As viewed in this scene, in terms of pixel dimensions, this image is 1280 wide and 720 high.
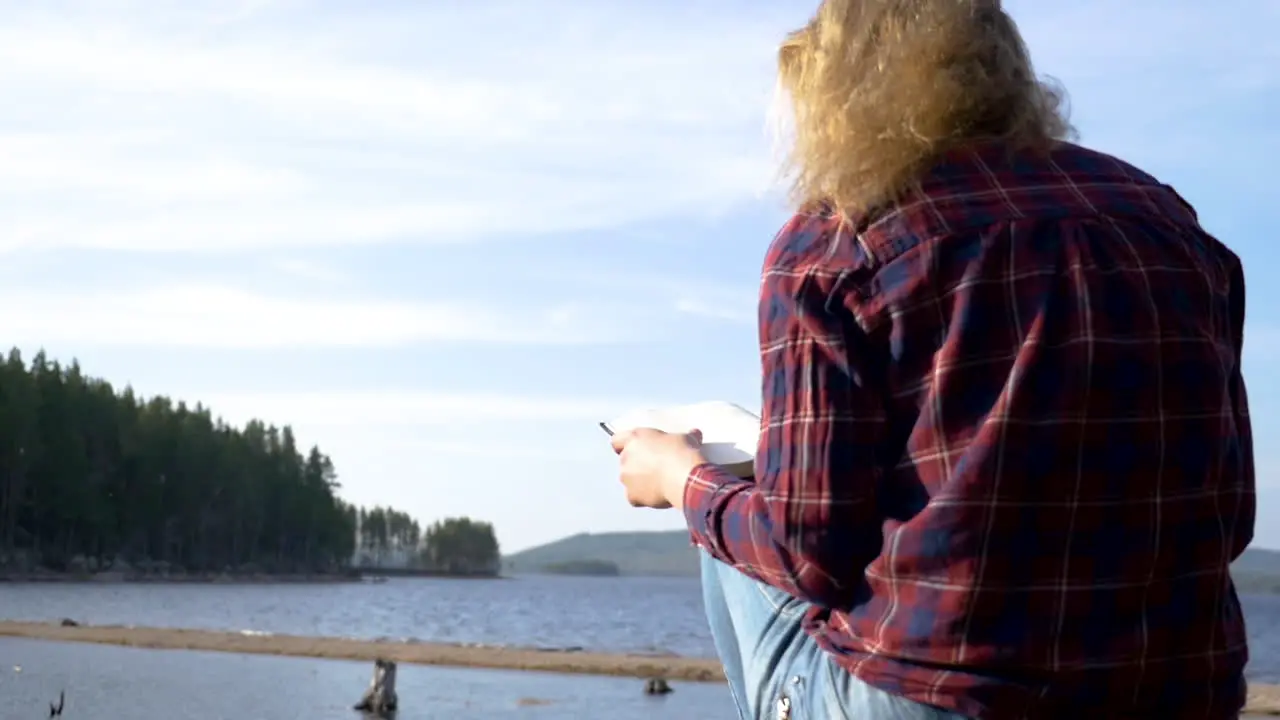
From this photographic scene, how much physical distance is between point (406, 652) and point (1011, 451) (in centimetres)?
2477

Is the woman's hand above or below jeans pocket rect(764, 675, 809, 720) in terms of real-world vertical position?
above

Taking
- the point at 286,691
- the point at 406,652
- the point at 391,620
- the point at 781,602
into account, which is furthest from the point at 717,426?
the point at 391,620

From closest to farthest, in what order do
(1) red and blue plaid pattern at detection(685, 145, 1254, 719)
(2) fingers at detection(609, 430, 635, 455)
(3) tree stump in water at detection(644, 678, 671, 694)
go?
(1) red and blue plaid pattern at detection(685, 145, 1254, 719) → (2) fingers at detection(609, 430, 635, 455) → (3) tree stump in water at detection(644, 678, 671, 694)

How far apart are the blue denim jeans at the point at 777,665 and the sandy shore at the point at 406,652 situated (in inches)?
673

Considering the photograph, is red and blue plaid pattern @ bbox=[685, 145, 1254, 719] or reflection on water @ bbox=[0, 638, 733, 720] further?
reflection on water @ bbox=[0, 638, 733, 720]

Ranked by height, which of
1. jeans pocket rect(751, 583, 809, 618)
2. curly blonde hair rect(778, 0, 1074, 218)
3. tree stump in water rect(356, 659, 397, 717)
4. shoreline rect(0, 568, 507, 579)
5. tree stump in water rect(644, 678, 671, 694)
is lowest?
tree stump in water rect(644, 678, 671, 694)

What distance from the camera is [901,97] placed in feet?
6.91

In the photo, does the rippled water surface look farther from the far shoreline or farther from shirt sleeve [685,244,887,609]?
shirt sleeve [685,244,887,609]

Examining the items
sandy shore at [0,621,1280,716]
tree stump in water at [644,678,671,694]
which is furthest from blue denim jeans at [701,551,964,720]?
sandy shore at [0,621,1280,716]

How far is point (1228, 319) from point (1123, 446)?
37 centimetres

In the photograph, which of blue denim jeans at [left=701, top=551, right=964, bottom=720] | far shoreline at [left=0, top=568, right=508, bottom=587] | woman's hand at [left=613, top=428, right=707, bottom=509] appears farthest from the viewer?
far shoreline at [left=0, top=568, right=508, bottom=587]

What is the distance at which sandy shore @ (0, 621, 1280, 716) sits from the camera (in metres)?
22.1

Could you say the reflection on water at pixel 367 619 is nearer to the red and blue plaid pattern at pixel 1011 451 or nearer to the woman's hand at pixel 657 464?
the woman's hand at pixel 657 464

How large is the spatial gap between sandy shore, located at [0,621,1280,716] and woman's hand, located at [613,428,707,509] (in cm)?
1711
